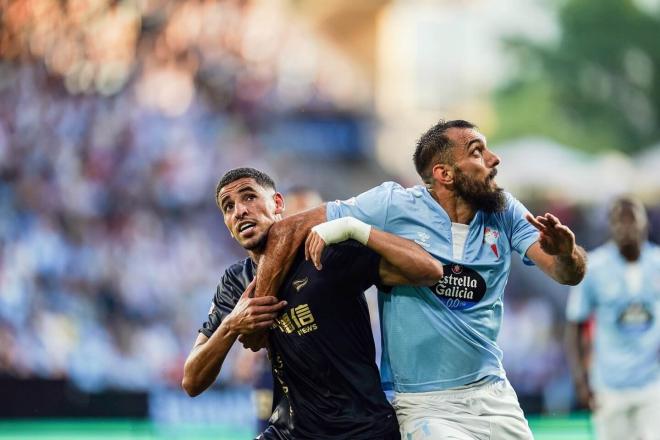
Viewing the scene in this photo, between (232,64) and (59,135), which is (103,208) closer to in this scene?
(59,135)

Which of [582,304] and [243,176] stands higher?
[582,304]

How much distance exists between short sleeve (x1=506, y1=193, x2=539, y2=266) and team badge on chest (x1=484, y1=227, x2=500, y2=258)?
0.35 ft

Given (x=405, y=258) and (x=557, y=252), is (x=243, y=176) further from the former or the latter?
(x=557, y=252)

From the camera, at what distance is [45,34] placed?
1585 cm

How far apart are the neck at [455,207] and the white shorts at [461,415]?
77cm

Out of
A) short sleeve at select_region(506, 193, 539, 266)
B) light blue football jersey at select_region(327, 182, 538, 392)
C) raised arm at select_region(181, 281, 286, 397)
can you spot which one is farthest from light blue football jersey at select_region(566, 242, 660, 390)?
raised arm at select_region(181, 281, 286, 397)

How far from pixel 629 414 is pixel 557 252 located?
4.08 m

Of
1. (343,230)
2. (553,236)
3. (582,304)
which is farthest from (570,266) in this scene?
(582,304)

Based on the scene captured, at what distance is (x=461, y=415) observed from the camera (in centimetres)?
461

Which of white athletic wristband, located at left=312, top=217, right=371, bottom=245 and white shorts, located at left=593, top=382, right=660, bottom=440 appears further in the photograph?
white shorts, located at left=593, top=382, right=660, bottom=440

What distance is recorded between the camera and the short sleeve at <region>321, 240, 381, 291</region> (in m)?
4.50

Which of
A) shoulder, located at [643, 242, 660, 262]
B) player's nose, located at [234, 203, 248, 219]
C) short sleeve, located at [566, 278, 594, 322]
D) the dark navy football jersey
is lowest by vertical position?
the dark navy football jersey

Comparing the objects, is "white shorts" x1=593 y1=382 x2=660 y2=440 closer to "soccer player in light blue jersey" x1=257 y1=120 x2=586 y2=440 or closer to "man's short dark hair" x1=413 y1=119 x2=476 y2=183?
"soccer player in light blue jersey" x1=257 y1=120 x2=586 y2=440

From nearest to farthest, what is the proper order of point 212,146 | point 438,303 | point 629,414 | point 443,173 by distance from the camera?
point 438,303
point 443,173
point 629,414
point 212,146
